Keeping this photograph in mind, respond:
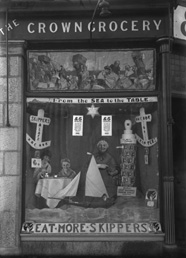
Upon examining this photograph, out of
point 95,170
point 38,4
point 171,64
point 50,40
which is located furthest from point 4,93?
point 171,64

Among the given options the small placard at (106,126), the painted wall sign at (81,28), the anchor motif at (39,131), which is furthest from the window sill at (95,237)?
the painted wall sign at (81,28)

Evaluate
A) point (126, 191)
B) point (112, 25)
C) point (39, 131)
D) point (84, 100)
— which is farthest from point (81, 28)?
point (126, 191)

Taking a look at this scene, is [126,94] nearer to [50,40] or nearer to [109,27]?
[109,27]

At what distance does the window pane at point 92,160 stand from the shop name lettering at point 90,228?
0.36 feet

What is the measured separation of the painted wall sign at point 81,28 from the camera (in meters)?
8.23

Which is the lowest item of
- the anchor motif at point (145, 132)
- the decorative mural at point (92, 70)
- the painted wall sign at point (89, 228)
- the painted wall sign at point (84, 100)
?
the painted wall sign at point (89, 228)

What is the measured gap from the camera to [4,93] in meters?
8.19

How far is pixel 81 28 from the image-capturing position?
8.27 meters

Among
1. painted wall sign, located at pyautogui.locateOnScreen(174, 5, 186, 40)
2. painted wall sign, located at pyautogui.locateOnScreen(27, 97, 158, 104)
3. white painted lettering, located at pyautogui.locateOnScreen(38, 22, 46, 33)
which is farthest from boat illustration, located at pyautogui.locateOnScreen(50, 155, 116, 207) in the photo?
painted wall sign, located at pyautogui.locateOnScreen(174, 5, 186, 40)

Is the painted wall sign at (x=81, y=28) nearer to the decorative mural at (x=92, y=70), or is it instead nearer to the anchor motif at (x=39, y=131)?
the decorative mural at (x=92, y=70)

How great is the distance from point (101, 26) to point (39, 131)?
8.73ft

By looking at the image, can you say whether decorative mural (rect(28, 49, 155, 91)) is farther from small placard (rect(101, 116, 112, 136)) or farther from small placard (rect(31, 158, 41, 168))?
small placard (rect(31, 158, 41, 168))

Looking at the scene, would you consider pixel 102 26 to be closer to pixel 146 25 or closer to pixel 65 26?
pixel 65 26

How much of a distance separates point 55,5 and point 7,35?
122cm
